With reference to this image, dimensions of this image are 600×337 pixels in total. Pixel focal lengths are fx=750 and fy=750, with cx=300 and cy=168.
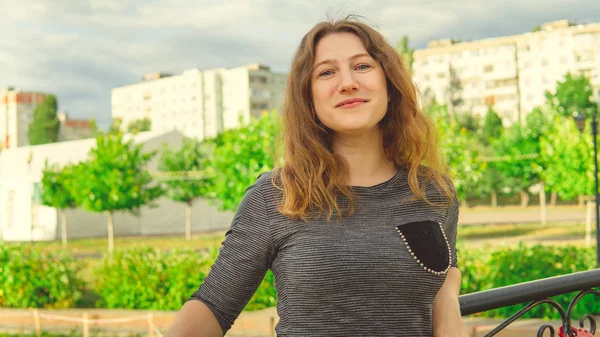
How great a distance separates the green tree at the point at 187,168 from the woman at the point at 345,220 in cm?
3192

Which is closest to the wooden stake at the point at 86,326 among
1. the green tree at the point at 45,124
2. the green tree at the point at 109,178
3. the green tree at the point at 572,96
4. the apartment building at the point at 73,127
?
the green tree at the point at 109,178

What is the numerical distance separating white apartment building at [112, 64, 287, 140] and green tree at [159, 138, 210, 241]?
42.2 m

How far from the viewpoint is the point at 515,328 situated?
21.4 feet

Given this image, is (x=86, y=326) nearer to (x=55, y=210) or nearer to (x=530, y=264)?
(x=530, y=264)

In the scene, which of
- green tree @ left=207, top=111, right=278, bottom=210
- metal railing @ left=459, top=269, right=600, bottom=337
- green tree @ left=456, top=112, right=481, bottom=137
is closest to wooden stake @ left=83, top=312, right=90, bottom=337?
metal railing @ left=459, top=269, right=600, bottom=337

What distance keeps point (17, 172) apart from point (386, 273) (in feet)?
124

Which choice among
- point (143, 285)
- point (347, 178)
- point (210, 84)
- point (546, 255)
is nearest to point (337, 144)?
point (347, 178)

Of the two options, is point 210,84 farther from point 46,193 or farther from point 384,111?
point 384,111

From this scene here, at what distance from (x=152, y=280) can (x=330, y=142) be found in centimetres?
891

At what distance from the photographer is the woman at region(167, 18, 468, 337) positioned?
1.61m

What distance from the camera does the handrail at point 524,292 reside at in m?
2.11

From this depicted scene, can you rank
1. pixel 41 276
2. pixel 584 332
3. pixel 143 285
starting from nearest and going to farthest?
pixel 584 332 < pixel 143 285 < pixel 41 276

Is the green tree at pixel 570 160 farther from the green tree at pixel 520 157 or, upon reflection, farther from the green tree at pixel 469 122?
the green tree at pixel 469 122

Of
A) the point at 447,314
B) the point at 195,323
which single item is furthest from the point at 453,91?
the point at 195,323
